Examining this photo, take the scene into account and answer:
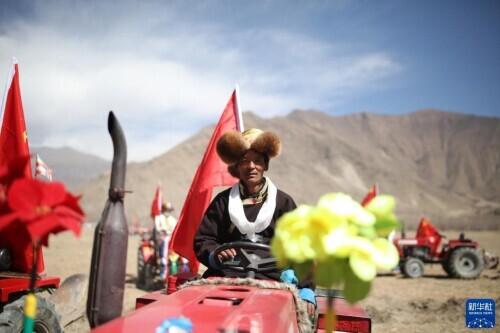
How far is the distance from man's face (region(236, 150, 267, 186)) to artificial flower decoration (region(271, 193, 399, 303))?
83.6 inches

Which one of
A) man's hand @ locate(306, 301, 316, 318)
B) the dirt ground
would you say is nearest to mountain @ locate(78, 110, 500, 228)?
the dirt ground

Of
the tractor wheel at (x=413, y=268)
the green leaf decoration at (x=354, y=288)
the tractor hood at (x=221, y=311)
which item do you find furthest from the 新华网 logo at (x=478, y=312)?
the tractor wheel at (x=413, y=268)

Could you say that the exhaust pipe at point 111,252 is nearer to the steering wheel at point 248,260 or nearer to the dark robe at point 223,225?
the steering wheel at point 248,260

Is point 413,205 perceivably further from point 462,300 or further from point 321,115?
point 462,300

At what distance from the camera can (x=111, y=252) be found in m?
1.90

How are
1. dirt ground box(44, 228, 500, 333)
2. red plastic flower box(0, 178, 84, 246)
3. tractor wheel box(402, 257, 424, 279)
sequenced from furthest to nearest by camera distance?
tractor wheel box(402, 257, 424, 279) < dirt ground box(44, 228, 500, 333) < red plastic flower box(0, 178, 84, 246)

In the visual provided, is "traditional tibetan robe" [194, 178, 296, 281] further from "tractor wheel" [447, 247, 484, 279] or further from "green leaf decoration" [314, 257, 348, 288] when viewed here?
"tractor wheel" [447, 247, 484, 279]

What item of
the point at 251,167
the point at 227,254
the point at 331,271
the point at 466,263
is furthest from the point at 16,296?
the point at 466,263

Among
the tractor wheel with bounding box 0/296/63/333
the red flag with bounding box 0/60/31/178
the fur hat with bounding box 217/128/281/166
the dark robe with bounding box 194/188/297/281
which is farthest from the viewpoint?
the red flag with bounding box 0/60/31/178

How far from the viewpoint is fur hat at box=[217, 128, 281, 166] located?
3.65 meters

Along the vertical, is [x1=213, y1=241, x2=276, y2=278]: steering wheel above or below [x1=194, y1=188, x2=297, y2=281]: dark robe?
below

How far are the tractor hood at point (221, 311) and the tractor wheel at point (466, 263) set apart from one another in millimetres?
12141

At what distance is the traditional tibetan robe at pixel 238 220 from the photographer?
342cm

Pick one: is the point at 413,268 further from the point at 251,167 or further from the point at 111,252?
the point at 111,252
